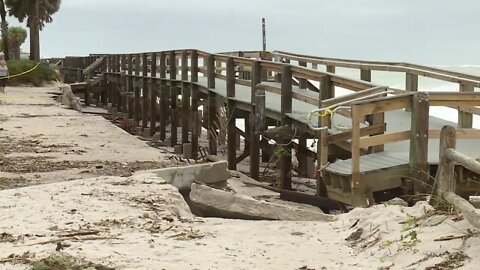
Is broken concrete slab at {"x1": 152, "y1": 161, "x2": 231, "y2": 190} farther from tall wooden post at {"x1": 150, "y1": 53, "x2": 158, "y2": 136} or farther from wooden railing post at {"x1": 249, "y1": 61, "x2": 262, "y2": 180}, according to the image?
tall wooden post at {"x1": 150, "y1": 53, "x2": 158, "y2": 136}

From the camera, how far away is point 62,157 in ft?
41.2

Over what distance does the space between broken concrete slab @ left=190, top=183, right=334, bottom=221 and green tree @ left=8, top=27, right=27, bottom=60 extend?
5548 centimetres

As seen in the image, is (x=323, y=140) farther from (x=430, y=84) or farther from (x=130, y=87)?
(x=430, y=84)

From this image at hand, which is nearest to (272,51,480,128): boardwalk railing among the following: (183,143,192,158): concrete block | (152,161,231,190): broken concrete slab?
(152,161,231,190): broken concrete slab

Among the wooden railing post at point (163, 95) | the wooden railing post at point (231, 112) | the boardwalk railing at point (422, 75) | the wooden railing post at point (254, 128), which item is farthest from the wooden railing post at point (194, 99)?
the wooden railing post at point (254, 128)

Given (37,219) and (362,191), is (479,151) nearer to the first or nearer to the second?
(362,191)

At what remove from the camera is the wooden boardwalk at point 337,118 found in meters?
7.57

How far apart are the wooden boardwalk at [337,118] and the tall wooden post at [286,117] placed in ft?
0.06

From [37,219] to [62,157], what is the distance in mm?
5728

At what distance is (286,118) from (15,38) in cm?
5600

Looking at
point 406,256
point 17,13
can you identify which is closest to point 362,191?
point 406,256

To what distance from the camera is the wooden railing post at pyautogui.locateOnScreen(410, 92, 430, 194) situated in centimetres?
748

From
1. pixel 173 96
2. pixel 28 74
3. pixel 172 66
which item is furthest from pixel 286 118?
pixel 28 74

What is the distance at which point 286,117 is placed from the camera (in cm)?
1155
